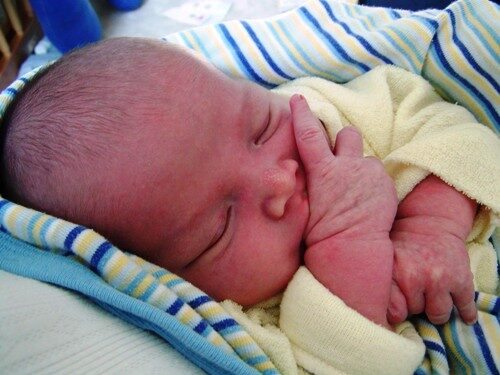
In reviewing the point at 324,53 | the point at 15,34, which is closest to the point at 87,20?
the point at 15,34

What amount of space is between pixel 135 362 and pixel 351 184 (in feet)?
1.18

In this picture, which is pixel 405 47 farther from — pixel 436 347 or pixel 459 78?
pixel 436 347

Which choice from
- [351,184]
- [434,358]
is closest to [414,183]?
[351,184]

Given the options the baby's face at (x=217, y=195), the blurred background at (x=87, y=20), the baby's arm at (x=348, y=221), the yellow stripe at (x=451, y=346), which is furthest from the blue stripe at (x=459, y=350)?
the blurred background at (x=87, y=20)

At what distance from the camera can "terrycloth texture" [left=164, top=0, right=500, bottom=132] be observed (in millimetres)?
823

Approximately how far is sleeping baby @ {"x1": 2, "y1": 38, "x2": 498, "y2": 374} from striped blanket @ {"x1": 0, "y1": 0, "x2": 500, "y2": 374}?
0.04 metres

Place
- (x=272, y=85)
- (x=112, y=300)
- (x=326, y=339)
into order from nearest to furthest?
(x=112, y=300), (x=326, y=339), (x=272, y=85)

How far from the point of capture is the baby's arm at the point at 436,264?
61 cm

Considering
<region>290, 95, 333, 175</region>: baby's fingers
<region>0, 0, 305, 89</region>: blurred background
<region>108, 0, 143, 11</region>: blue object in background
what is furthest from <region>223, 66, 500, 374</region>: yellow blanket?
<region>108, 0, 143, 11</region>: blue object in background

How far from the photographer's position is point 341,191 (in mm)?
633

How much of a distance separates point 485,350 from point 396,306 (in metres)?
0.13

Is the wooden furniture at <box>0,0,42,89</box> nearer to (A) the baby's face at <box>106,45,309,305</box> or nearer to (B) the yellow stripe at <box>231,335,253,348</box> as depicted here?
(A) the baby's face at <box>106,45,309,305</box>

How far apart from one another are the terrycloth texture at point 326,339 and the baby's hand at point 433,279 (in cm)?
4

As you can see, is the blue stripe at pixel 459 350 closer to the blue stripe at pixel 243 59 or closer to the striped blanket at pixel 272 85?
the striped blanket at pixel 272 85
